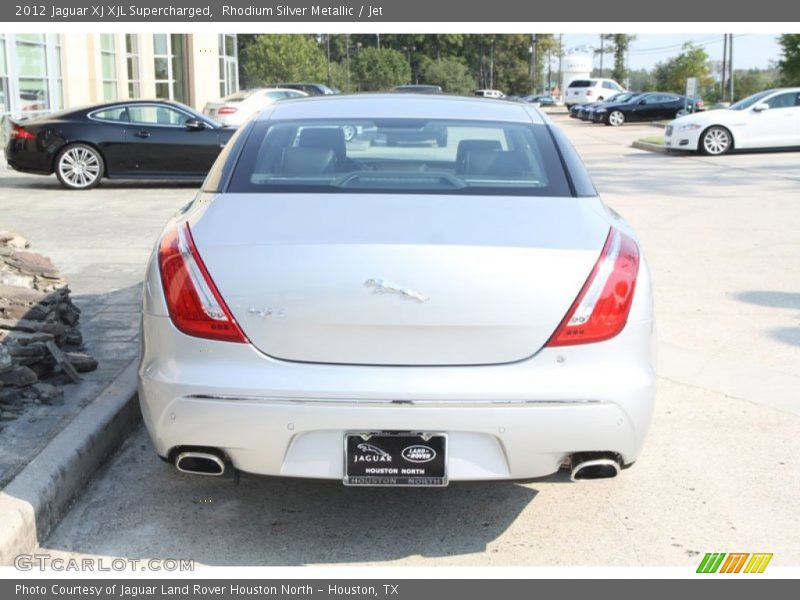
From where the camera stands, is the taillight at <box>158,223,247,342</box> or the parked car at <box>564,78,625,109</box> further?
the parked car at <box>564,78,625,109</box>

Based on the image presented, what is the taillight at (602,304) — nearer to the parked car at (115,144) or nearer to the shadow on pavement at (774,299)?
the shadow on pavement at (774,299)

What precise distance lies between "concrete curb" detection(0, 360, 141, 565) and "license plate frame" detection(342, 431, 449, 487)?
1.19 metres

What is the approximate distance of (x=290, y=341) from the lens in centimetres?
332

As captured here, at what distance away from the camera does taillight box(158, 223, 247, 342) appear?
3.35 meters

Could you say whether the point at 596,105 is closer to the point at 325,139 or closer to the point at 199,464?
the point at 325,139

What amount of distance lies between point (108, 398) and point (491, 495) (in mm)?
1943

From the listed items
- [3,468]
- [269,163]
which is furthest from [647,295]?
[3,468]

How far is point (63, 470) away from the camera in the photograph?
3.96 metres

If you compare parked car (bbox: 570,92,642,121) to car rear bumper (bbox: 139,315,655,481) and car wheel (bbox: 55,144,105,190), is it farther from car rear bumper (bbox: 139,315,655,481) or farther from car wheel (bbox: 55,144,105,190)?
car rear bumper (bbox: 139,315,655,481)

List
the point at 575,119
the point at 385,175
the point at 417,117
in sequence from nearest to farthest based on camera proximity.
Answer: the point at 385,175 → the point at 417,117 → the point at 575,119

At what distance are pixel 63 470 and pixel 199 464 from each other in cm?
80

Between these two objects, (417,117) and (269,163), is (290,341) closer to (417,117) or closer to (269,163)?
(269,163)

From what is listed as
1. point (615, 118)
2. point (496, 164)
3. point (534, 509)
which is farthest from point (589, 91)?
point (534, 509)

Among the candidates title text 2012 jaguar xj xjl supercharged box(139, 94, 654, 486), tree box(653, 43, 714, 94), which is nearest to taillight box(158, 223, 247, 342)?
title text 2012 jaguar xj xjl supercharged box(139, 94, 654, 486)
